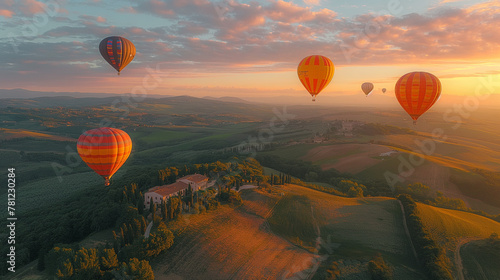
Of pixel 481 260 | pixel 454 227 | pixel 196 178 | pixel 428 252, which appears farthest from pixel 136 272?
pixel 454 227

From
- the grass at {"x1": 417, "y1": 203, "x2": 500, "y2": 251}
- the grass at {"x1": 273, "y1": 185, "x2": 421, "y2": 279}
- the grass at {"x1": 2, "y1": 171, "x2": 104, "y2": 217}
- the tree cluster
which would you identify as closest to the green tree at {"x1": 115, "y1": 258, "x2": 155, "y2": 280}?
the grass at {"x1": 273, "y1": 185, "x2": 421, "y2": 279}

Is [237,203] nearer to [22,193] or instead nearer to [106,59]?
[106,59]

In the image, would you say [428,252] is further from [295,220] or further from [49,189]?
[49,189]

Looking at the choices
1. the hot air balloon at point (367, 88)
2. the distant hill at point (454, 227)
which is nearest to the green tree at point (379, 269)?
the distant hill at point (454, 227)

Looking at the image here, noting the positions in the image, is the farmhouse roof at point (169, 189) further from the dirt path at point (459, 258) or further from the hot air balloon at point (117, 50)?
the dirt path at point (459, 258)

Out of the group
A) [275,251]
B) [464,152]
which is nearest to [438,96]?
[275,251]

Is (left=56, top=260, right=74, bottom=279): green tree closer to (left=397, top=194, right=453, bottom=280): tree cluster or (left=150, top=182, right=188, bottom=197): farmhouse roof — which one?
(left=150, top=182, right=188, bottom=197): farmhouse roof
